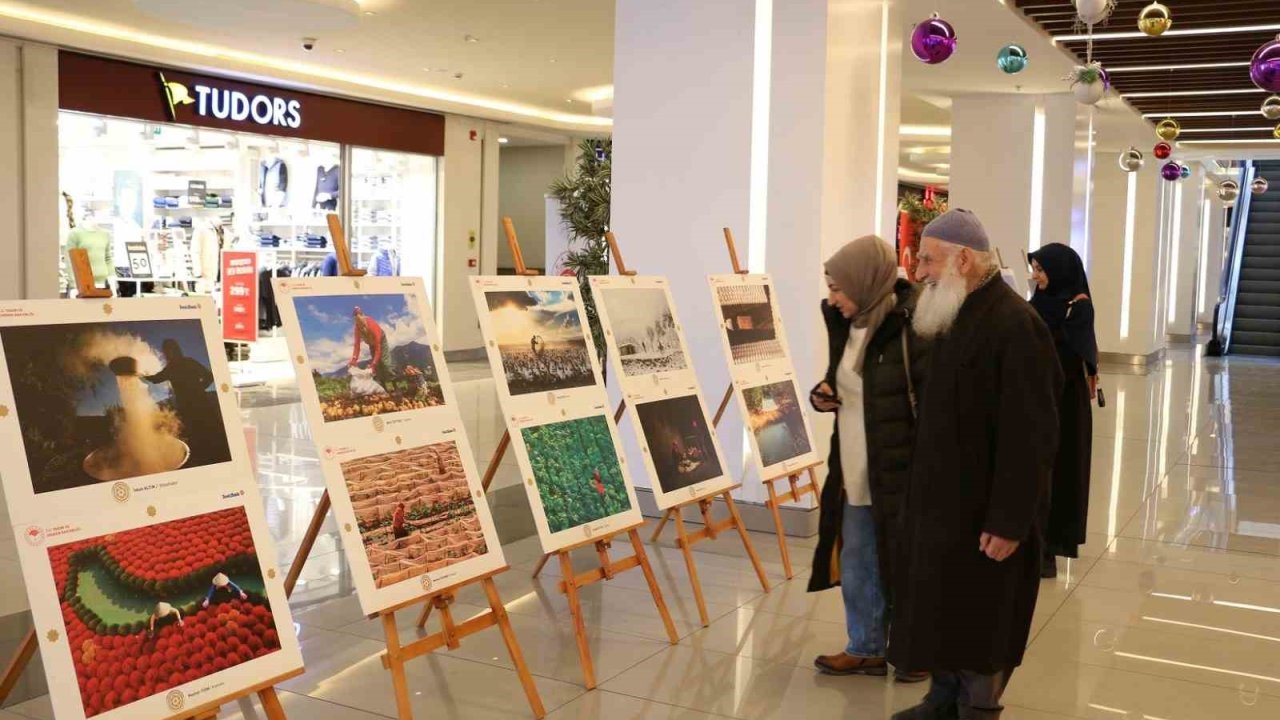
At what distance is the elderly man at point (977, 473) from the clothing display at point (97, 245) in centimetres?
1095

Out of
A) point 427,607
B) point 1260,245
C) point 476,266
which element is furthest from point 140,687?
point 1260,245

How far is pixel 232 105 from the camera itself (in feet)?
44.2

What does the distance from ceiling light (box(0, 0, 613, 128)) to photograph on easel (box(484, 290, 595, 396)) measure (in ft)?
26.9

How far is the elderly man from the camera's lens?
3.20 m

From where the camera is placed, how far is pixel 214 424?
9.93ft

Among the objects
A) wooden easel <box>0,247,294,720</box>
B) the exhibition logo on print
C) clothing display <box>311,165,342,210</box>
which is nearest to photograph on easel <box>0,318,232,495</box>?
wooden easel <box>0,247,294,720</box>

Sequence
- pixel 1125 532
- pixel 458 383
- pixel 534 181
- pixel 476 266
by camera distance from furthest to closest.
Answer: pixel 534 181, pixel 476 266, pixel 458 383, pixel 1125 532

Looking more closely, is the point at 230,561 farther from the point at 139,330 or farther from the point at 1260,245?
the point at 1260,245

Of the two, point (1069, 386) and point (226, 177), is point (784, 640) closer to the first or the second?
point (1069, 386)

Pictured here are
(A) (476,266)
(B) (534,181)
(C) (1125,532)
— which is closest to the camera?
(C) (1125,532)

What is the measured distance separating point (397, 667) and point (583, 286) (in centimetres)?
649

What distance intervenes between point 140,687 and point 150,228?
1291 centimetres

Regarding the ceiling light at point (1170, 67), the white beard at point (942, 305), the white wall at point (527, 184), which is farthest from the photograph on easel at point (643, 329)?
the white wall at point (527, 184)

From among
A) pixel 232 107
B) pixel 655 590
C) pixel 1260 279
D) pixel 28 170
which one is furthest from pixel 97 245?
pixel 1260 279
